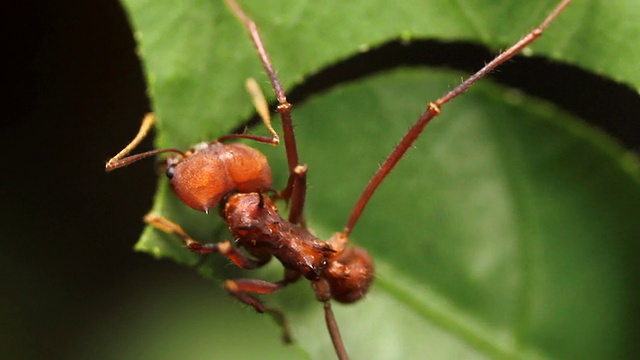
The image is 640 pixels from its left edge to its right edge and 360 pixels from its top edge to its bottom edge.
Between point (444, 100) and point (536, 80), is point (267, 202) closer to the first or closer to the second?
point (444, 100)

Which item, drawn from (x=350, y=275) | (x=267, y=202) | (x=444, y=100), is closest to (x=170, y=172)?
(x=267, y=202)

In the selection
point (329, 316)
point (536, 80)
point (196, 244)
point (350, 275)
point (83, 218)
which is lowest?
point (83, 218)

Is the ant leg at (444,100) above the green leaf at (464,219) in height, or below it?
above

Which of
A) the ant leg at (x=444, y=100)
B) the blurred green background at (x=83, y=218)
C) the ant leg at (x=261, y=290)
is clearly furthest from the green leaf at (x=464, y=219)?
the blurred green background at (x=83, y=218)

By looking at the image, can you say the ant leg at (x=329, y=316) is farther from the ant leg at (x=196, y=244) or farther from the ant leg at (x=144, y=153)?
the ant leg at (x=144, y=153)

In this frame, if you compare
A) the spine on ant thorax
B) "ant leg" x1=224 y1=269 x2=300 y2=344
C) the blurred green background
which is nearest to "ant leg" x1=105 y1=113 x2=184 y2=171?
the spine on ant thorax

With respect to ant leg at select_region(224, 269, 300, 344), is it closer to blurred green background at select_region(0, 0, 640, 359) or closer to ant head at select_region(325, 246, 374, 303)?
ant head at select_region(325, 246, 374, 303)

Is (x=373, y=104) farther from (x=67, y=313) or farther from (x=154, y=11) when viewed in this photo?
(x=67, y=313)
